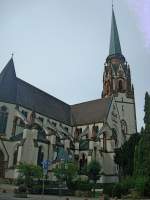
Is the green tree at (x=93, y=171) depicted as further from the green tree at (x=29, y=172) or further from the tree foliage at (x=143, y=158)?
the green tree at (x=29, y=172)

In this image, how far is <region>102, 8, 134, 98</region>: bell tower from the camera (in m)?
59.7

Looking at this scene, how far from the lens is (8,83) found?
42125 millimetres

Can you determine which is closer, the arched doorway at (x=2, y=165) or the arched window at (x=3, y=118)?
the arched doorway at (x=2, y=165)

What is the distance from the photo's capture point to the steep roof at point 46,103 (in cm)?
4175

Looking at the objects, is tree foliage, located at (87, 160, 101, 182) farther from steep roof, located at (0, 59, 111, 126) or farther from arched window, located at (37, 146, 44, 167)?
steep roof, located at (0, 59, 111, 126)

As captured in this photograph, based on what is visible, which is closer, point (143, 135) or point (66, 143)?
point (143, 135)

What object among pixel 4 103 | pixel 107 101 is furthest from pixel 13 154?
pixel 107 101

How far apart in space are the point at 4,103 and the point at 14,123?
3.39 metres

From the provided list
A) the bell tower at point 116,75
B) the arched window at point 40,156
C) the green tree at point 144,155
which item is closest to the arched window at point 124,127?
the bell tower at point 116,75

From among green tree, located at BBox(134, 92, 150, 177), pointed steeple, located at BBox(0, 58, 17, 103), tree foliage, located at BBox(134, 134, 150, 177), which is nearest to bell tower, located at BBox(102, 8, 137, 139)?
pointed steeple, located at BBox(0, 58, 17, 103)

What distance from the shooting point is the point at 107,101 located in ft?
179

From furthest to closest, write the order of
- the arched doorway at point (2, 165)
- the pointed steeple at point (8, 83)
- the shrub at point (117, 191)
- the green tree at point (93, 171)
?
the pointed steeple at point (8, 83) → the green tree at point (93, 171) → the arched doorway at point (2, 165) → the shrub at point (117, 191)

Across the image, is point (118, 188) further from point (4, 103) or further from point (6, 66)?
point (6, 66)

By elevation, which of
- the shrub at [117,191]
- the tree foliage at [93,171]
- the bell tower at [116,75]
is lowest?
the shrub at [117,191]
